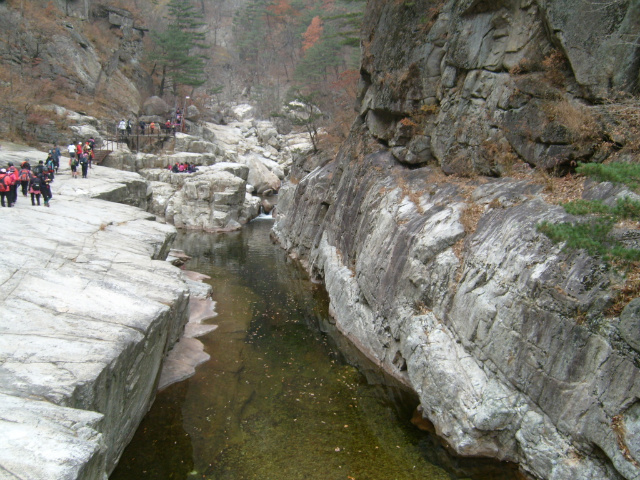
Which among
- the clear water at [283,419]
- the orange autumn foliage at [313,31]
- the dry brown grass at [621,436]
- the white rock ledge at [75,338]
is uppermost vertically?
the orange autumn foliage at [313,31]

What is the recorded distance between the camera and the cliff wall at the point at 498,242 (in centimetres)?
937

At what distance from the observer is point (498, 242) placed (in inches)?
488

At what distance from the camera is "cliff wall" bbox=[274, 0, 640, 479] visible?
937 centimetres

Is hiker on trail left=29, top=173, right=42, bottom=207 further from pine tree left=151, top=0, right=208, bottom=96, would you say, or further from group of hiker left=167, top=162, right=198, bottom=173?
pine tree left=151, top=0, right=208, bottom=96

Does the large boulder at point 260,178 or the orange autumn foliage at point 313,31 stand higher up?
the orange autumn foliage at point 313,31

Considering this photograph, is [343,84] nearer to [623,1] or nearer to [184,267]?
[184,267]

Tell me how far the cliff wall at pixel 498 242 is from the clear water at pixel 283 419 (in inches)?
42.9

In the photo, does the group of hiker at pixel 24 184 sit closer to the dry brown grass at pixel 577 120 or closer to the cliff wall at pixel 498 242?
the cliff wall at pixel 498 242

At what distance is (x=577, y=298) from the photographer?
956cm

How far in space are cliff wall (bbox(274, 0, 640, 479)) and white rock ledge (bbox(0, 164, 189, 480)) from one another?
822 cm

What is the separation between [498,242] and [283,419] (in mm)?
8106

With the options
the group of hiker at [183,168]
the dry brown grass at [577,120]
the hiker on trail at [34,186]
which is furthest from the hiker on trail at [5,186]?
the group of hiker at [183,168]

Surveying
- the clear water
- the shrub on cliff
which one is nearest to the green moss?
the shrub on cliff

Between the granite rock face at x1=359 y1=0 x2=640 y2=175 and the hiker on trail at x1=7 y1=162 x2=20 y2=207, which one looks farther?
the hiker on trail at x1=7 y1=162 x2=20 y2=207
